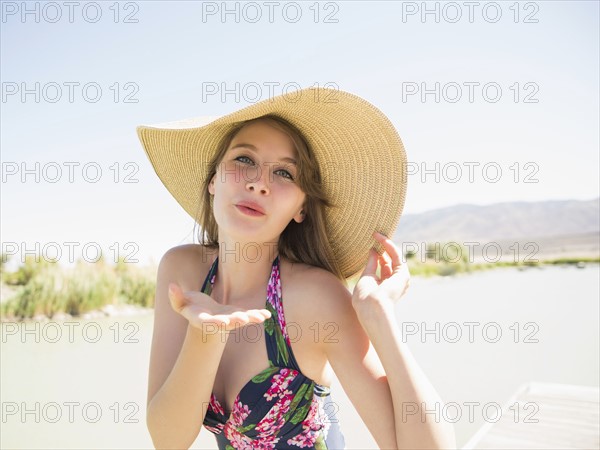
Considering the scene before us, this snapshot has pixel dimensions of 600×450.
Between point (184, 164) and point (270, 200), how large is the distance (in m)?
0.68

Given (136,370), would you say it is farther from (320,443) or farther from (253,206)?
(253,206)

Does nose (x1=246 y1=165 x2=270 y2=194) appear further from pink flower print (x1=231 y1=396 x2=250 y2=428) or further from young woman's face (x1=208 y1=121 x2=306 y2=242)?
pink flower print (x1=231 y1=396 x2=250 y2=428)

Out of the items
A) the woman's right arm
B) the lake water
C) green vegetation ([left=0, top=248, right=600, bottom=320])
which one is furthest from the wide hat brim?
green vegetation ([left=0, top=248, right=600, bottom=320])

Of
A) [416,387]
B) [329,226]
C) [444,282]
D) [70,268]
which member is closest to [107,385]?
[70,268]

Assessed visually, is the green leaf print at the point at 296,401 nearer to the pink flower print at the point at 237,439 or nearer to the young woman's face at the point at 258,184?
the pink flower print at the point at 237,439

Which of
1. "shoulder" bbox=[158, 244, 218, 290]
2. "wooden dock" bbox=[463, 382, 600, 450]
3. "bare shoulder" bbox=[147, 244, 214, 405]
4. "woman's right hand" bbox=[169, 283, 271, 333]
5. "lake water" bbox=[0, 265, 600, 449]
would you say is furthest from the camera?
"lake water" bbox=[0, 265, 600, 449]

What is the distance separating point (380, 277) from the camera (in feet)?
5.62

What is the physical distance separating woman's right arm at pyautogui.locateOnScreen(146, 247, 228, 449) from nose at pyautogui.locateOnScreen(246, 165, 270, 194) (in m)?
0.48

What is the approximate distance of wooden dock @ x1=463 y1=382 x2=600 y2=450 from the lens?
3480 mm

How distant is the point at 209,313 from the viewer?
1302 millimetres

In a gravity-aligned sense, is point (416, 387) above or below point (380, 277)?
below

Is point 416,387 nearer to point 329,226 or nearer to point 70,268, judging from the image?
point 329,226

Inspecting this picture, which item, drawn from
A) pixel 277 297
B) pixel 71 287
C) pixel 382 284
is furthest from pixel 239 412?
pixel 71 287

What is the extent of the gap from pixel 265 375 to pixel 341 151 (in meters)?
0.88
